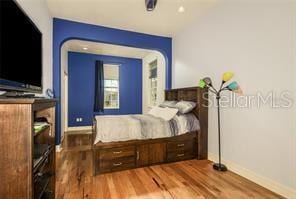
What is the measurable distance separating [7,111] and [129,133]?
170cm

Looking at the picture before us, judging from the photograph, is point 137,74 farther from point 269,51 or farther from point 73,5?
point 269,51

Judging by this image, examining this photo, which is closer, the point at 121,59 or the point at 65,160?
the point at 65,160

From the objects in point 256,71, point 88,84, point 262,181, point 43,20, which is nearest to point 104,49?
point 88,84

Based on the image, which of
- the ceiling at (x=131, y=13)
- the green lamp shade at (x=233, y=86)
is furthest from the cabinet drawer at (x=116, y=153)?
the ceiling at (x=131, y=13)

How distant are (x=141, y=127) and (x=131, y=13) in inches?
83.5

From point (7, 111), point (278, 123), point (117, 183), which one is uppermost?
point (7, 111)

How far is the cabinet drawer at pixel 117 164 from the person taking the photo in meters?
2.32

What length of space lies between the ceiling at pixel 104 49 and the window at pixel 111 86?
0.56 meters

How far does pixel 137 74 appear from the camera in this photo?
6324 mm

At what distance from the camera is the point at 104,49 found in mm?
5152

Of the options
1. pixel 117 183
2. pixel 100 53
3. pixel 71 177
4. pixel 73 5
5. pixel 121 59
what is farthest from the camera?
pixel 121 59

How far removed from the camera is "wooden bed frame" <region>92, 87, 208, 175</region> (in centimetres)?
233

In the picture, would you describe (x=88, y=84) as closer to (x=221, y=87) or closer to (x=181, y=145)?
(x=181, y=145)

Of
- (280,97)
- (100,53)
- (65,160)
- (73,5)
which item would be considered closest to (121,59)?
(100,53)
